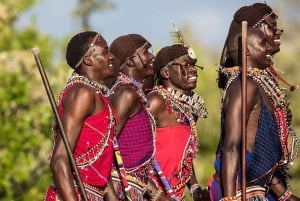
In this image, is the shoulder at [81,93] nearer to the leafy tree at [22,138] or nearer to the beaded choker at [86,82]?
the beaded choker at [86,82]

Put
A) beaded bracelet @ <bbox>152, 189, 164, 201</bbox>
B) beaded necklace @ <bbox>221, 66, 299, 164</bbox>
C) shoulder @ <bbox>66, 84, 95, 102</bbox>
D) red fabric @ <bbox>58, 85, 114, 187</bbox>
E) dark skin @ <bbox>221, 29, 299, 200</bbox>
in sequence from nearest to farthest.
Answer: dark skin @ <bbox>221, 29, 299, 200</bbox>
shoulder @ <bbox>66, 84, 95, 102</bbox>
red fabric @ <bbox>58, 85, 114, 187</bbox>
beaded necklace @ <bbox>221, 66, 299, 164</bbox>
beaded bracelet @ <bbox>152, 189, 164, 201</bbox>

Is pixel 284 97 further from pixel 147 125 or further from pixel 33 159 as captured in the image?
pixel 33 159

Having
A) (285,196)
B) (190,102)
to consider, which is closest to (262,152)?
(285,196)

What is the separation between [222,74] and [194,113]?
82.6 inches

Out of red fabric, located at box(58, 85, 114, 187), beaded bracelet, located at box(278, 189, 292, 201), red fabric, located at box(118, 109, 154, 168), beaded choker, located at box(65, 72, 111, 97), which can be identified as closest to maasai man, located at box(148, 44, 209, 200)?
red fabric, located at box(118, 109, 154, 168)

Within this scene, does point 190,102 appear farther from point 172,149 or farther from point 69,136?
point 69,136

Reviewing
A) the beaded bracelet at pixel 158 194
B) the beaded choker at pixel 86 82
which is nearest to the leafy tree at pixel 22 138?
the beaded bracelet at pixel 158 194

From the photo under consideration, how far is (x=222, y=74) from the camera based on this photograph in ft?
31.3

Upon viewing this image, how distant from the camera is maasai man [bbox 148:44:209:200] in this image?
1132 centimetres

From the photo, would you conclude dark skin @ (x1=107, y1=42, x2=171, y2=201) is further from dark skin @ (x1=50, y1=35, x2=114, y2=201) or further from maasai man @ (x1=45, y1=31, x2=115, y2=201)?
dark skin @ (x1=50, y1=35, x2=114, y2=201)

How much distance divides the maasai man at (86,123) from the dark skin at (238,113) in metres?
0.93

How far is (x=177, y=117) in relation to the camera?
11445mm

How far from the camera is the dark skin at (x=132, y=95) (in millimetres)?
10219

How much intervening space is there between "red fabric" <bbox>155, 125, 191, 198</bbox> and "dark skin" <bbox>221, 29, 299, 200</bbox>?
220 cm
